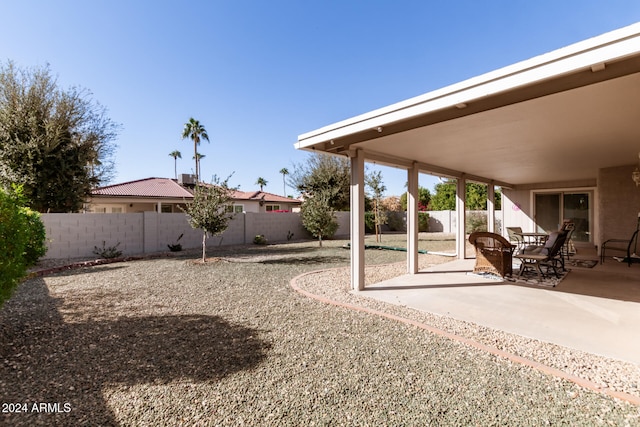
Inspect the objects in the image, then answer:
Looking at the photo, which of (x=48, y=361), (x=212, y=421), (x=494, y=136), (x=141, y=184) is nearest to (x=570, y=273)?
(x=494, y=136)

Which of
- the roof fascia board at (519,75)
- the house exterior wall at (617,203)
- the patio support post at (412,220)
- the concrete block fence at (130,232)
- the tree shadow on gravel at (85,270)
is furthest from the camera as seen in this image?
the concrete block fence at (130,232)

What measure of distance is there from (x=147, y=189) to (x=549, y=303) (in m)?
22.0

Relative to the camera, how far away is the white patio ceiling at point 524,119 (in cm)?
281

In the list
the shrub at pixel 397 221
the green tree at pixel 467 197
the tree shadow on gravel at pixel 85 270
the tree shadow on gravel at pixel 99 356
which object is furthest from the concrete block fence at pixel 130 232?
the green tree at pixel 467 197

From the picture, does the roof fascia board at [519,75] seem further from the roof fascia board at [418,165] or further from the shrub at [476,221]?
the shrub at [476,221]

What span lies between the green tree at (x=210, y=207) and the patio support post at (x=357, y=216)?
5.18 m

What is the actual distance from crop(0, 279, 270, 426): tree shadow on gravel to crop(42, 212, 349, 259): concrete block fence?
22.3ft

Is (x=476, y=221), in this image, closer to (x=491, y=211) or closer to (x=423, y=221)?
(x=423, y=221)

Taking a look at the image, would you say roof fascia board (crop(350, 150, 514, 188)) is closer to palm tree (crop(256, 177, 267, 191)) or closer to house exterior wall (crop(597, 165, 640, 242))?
house exterior wall (crop(597, 165, 640, 242))

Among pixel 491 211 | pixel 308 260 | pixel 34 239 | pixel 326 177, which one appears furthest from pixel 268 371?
pixel 326 177

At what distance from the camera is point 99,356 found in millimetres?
3182

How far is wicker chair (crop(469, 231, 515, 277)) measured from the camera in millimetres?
6703

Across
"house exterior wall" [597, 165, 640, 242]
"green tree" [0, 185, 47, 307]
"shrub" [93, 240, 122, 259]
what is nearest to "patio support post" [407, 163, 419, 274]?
"house exterior wall" [597, 165, 640, 242]

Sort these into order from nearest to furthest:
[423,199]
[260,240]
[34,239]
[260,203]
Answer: [34,239] → [260,240] → [260,203] → [423,199]
